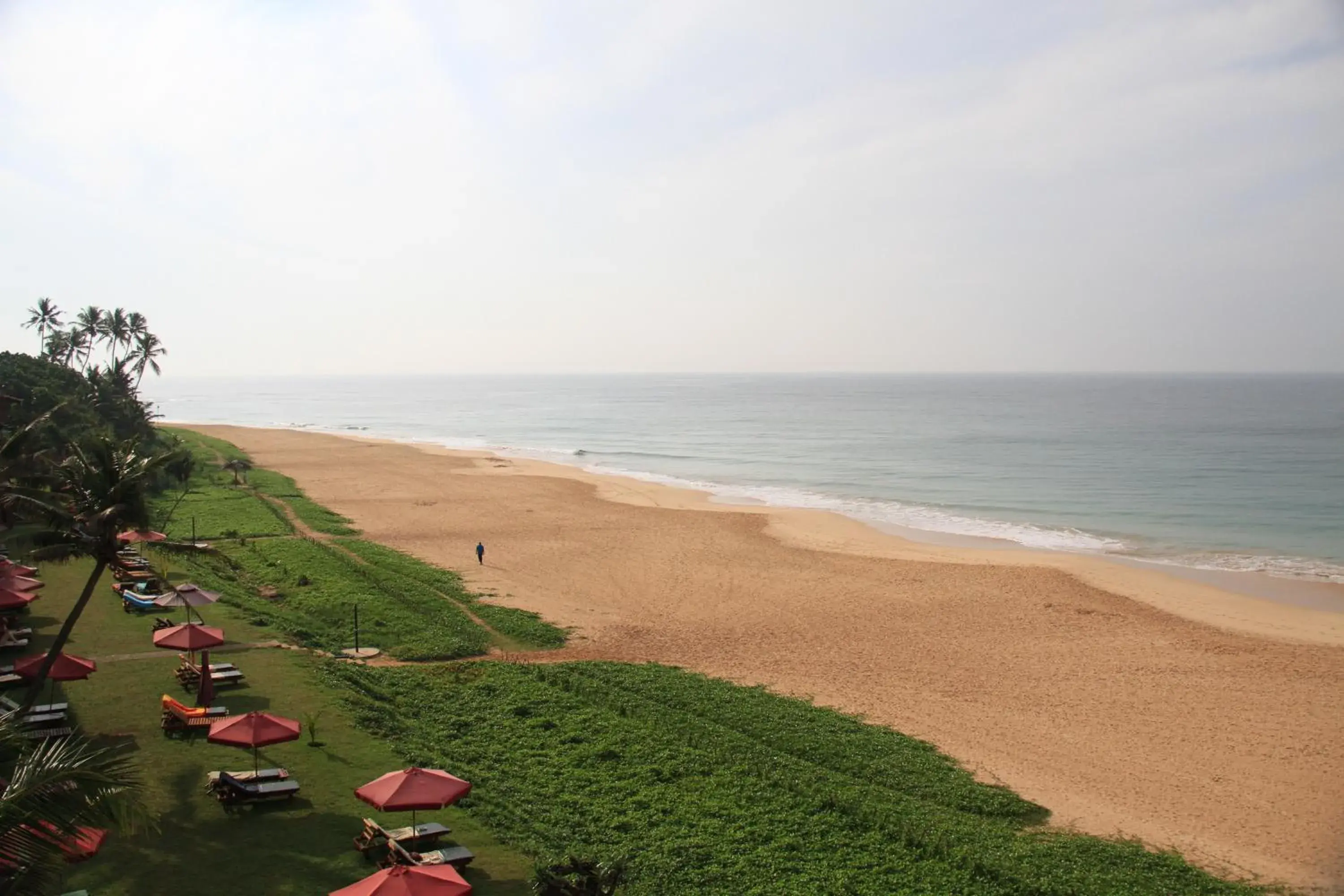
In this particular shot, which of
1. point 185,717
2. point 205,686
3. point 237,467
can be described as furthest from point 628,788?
point 237,467

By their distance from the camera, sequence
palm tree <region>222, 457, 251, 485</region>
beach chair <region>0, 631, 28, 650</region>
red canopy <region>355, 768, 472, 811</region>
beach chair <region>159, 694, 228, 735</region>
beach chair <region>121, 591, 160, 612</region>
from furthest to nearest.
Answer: palm tree <region>222, 457, 251, 485</region> < beach chair <region>121, 591, 160, 612</region> < beach chair <region>0, 631, 28, 650</region> < beach chair <region>159, 694, 228, 735</region> < red canopy <region>355, 768, 472, 811</region>

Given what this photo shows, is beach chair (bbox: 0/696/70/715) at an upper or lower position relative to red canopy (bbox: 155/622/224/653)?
lower

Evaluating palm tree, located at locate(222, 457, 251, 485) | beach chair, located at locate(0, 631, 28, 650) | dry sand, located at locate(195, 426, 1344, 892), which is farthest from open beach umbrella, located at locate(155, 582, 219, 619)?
palm tree, located at locate(222, 457, 251, 485)

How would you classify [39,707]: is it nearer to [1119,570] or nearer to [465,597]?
[465,597]

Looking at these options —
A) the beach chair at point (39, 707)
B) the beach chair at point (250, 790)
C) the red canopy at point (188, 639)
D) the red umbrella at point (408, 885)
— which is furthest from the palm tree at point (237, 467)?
the red umbrella at point (408, 885)

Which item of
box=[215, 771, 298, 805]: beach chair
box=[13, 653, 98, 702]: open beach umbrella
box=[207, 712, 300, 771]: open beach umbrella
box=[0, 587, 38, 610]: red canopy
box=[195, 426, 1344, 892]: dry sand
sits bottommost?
box=[195, 426, 1344, 892]: dry sand

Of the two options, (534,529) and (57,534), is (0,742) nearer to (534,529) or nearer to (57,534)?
(57,534)

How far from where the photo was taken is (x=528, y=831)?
14469 millimetres

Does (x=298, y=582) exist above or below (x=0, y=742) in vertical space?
below

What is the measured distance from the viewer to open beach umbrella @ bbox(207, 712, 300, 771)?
49.2 ft

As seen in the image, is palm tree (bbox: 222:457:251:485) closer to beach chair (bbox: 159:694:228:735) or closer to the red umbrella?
beach chair (bbox: 159:694:228:735)

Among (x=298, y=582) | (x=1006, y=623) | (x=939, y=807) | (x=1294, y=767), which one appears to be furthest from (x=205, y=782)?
(x=1006, y=623)

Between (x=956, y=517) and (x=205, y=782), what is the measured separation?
43.4 m

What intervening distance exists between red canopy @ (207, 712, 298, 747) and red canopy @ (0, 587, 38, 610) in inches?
334
